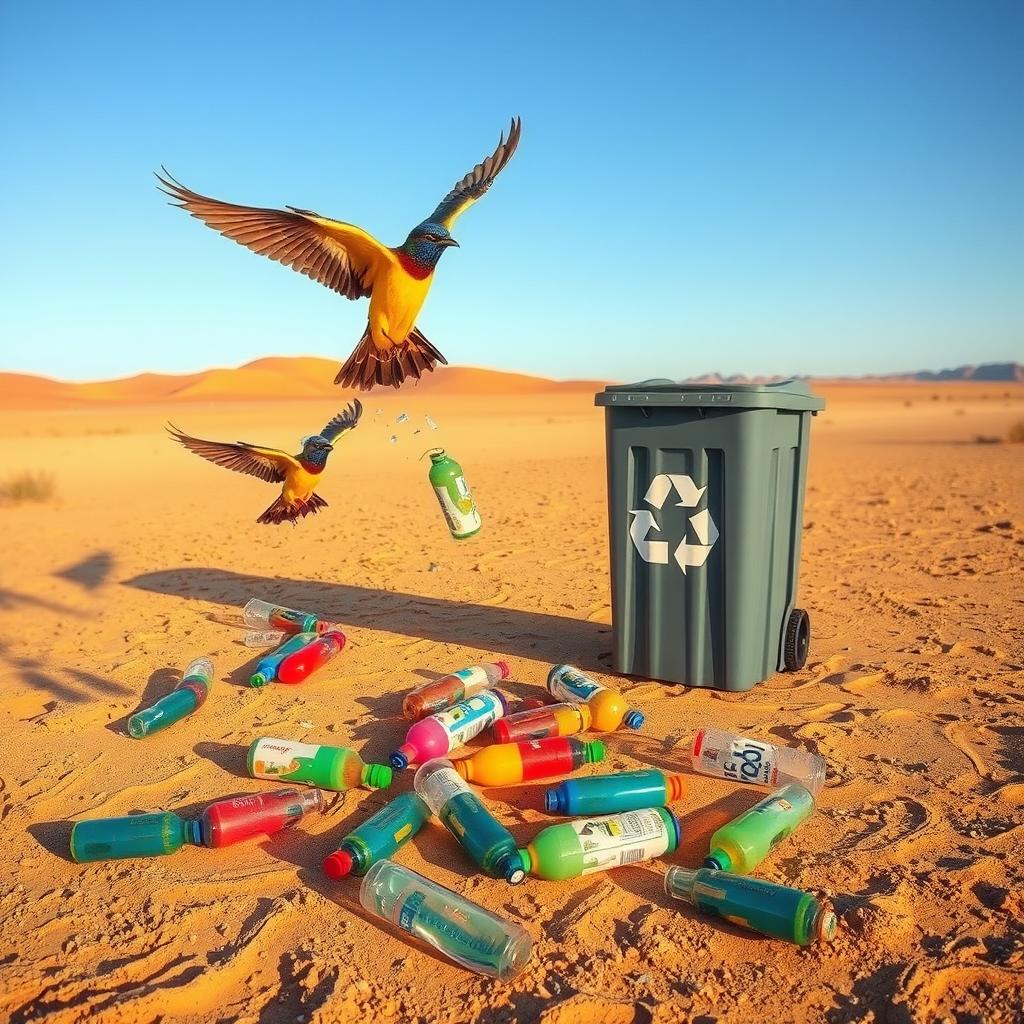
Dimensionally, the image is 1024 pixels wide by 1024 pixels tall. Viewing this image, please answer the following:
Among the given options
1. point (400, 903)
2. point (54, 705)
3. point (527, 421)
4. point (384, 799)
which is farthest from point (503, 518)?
point (527, 421)

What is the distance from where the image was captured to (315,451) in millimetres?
3213

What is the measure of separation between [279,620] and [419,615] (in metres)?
0.98

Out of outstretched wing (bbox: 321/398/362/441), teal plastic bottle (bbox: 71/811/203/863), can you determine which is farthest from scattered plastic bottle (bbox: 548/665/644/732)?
teal plastic bottle (bbox: 71/811/203/863)

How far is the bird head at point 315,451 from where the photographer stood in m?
3.20

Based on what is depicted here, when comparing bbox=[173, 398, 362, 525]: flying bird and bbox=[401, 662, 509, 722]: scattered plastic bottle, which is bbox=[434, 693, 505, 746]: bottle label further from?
bbox=[173, 398, 362, 525]: flying bird

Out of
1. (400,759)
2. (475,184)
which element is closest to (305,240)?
(475,184)

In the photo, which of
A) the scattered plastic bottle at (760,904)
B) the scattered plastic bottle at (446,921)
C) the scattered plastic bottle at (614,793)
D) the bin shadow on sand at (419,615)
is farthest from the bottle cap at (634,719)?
the scattered plastic bottle at (446,921)

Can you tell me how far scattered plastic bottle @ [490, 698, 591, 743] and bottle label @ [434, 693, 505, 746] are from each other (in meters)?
0.06

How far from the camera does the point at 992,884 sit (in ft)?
8.79

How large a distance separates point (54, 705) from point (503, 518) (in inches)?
242

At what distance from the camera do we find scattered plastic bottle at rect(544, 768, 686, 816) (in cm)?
308

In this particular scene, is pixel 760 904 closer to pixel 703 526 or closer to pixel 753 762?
pixel 753 762

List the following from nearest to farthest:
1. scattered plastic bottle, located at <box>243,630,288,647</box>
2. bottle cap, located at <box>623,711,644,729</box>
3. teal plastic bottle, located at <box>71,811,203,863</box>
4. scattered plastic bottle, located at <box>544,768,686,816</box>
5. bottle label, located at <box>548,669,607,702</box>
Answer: teal plastic bottle, located at <box>71,811,203,863</box>
scattered plastic bottle, located at <box>544,768,686,816</box>
bottle cap, located at <box>623,711,644,729</box>
bottle label, located at <box>548,669,607,702</box>
scattered plastic bottle, located at <box>243,630,288,647</box>

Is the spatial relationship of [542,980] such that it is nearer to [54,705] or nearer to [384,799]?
[384,799]
